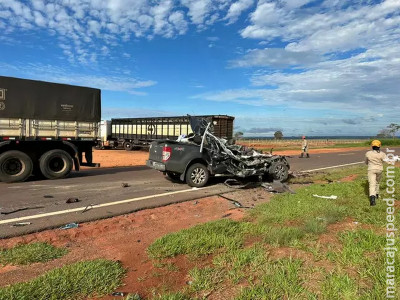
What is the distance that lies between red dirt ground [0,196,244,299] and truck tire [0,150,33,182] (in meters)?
6.09

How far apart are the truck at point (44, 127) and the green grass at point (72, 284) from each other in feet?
26.7

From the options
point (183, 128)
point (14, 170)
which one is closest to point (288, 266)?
point (14, 170)

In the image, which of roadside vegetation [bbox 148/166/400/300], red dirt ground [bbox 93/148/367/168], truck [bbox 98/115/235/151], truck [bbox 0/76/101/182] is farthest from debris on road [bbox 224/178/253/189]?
truck [bbox 98/115/235/151]

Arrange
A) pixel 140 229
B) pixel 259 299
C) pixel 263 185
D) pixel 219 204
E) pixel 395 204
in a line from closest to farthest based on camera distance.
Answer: pixel 259 299
pixel 140 229
pixel 395 204
pixel 219 204
pixel 263 185

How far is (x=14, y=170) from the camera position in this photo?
1023cm

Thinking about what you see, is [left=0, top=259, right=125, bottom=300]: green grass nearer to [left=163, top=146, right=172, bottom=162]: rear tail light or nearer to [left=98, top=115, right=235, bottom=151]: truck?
[left=163, top=146, right=172, bottom=162]: rear tail light

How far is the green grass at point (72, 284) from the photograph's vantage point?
117 inches

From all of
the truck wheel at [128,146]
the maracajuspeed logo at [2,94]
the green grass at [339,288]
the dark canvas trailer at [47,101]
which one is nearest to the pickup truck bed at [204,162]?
the dark canvas trailer at [47,101]

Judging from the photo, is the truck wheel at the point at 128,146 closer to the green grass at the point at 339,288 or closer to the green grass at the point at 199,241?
the green grass at the point at 199,241

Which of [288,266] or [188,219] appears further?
[188,219]

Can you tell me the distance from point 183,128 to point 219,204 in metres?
18.2

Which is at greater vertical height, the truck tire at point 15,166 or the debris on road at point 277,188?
the truck tire at point 15,166

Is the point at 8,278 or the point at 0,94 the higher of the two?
the point at 0,94

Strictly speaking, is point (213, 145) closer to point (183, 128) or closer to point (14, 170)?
point (14, 170)
